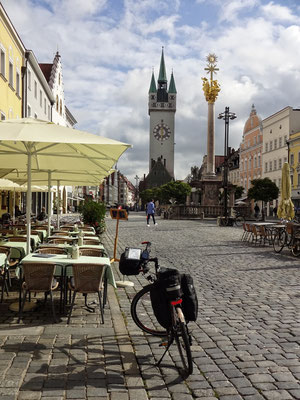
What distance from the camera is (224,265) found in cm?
1209

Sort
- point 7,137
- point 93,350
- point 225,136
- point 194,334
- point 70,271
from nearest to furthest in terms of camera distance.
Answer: point 93,350, point 194,334, point 7,137, point 70,271, point 225,136

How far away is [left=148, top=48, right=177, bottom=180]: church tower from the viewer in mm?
134500

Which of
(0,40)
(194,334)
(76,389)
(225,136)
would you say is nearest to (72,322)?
(194,334)

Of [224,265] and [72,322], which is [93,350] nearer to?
[72,322]

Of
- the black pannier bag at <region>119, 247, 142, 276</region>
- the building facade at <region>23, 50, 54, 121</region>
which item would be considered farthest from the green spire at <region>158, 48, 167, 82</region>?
the black pannier bag at <region>119, 247, 142, 276</region>

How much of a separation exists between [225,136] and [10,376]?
1162 inches

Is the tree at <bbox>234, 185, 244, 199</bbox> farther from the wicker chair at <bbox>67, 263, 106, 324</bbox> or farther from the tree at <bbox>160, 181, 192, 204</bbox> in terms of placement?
the wicker chair at <bbox>67, 263, 106, 324</bbox>

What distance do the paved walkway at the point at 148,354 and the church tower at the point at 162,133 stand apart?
4972 inches

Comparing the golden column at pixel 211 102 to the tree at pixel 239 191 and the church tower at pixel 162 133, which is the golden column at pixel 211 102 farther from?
the church tower at pixel 162 133

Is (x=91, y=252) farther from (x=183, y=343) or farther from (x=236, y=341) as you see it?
(x=183, y=343)

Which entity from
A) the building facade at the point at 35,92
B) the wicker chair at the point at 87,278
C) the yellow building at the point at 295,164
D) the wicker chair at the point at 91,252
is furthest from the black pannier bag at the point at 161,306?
the yellow building at the point at 295,164

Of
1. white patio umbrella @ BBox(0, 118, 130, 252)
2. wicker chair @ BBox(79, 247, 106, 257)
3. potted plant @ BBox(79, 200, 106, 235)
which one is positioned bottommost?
wicker chair @ BBox(79, 247, 106, 257)

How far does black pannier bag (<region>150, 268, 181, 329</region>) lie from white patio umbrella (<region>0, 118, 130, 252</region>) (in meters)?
2.46

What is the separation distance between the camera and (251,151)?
7812cm
